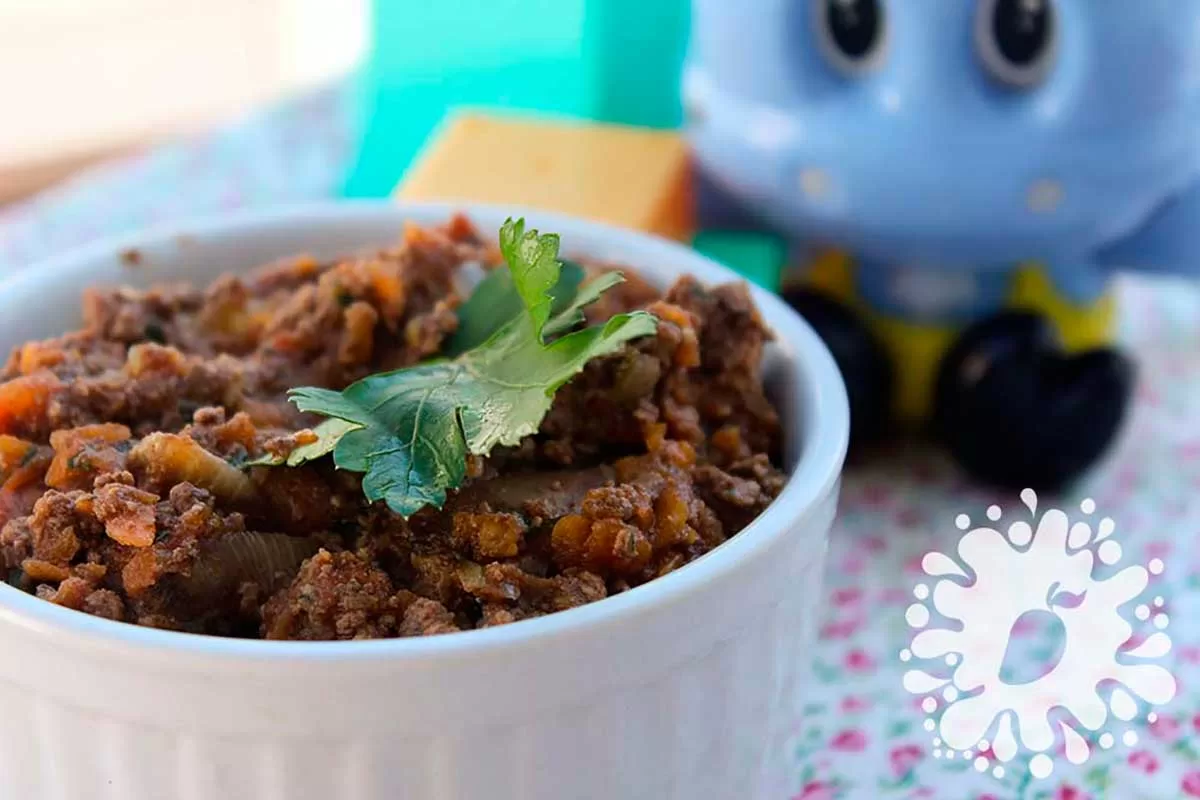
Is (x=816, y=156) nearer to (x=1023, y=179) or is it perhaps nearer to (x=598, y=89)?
(x=1023, y=179)

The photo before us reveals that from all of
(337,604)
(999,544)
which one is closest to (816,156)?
(999,544)

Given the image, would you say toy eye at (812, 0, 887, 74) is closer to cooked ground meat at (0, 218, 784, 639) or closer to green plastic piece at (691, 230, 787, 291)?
green plastic piece at (691, 230, 787, 291)

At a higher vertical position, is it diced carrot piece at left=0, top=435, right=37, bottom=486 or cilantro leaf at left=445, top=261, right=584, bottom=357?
cilantro leaf at left=445, top=261, right=584, bottom=357

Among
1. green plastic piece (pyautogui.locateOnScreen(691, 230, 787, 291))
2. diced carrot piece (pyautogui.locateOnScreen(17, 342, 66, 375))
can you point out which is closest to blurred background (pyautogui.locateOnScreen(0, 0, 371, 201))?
green plastic piece (pyautogui.locateOnScreen(691, 230, 787, 291))

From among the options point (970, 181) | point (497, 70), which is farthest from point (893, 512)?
point (497, 70)

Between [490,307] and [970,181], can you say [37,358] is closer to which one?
[490,307]

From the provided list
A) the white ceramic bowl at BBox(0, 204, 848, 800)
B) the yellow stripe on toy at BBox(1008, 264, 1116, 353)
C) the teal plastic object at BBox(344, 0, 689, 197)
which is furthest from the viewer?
the teal plastic object at BBox(344, 0, 689, 197)

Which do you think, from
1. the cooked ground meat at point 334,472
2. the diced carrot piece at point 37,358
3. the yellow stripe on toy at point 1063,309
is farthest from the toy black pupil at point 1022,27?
the diced carrot piece at point 37,358
